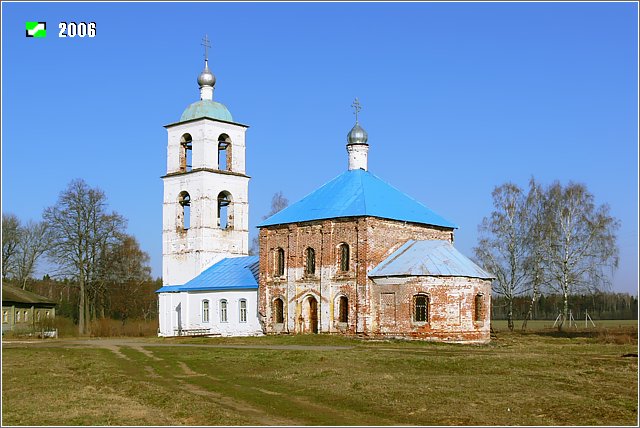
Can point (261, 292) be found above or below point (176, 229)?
below

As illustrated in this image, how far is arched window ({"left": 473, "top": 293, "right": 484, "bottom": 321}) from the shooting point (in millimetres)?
34688

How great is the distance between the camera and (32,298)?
175 feet

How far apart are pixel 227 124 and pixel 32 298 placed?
55.5 feet

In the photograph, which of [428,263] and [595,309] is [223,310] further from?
[595,309]

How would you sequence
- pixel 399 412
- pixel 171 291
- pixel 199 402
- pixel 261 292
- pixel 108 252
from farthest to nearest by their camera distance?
pixel 108 252 → pixel 171 291 → pixel 261 292 → pixel 199 402 → pixel 399 412

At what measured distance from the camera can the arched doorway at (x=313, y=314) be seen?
37.7 m

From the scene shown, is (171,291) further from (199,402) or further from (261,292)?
(199,402)

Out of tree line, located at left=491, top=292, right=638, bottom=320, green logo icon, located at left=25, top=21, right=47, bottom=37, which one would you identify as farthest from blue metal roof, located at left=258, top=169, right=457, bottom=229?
tree line, located at left=491, top=292, right=638, bottom=320

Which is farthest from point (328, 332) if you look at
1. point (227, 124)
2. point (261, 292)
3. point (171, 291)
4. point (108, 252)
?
point (108, 252)

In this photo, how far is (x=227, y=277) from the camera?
4419cm

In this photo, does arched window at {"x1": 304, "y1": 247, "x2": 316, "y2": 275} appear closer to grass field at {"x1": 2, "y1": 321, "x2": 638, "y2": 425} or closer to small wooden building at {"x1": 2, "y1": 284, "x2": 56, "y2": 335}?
grass field at {"x1": 2, "y1": 321, "x2": 638, "y2": 425}

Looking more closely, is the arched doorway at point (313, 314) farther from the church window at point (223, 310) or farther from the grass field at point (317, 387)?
the grass field at point (317, 387)

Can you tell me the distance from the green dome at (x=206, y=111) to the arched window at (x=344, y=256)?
14.4 m

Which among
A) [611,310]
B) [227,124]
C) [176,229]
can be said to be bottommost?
[611,310]
